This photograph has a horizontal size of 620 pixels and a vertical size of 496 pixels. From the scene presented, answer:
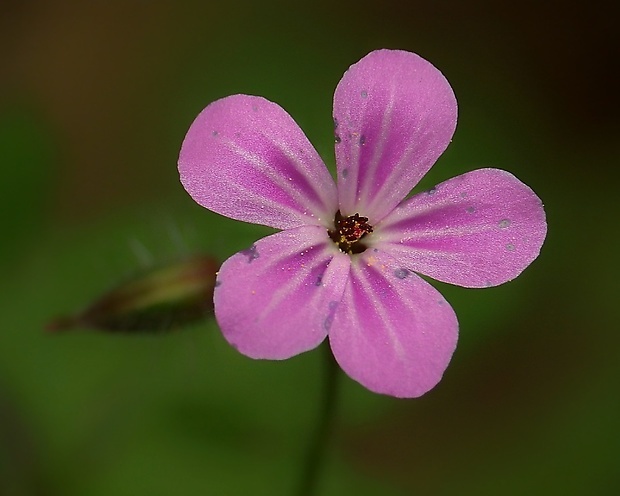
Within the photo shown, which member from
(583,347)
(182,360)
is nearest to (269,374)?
(182,360)

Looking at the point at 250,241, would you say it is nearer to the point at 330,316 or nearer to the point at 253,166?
the point at 253,166

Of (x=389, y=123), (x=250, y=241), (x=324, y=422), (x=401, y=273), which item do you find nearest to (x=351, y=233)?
(x=401, y=273)

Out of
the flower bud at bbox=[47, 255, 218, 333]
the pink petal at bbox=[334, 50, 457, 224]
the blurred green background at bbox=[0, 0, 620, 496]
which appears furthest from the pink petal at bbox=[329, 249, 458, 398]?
the blurred green background at bbox=[0, 0, 620, 496]

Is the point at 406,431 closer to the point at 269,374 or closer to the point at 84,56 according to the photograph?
the point at 269,374

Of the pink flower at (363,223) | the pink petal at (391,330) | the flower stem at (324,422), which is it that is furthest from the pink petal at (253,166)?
the flower stem at (324,422)

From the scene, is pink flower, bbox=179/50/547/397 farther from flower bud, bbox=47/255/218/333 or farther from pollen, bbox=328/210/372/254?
flower bud, bbox=47/255/218/333
